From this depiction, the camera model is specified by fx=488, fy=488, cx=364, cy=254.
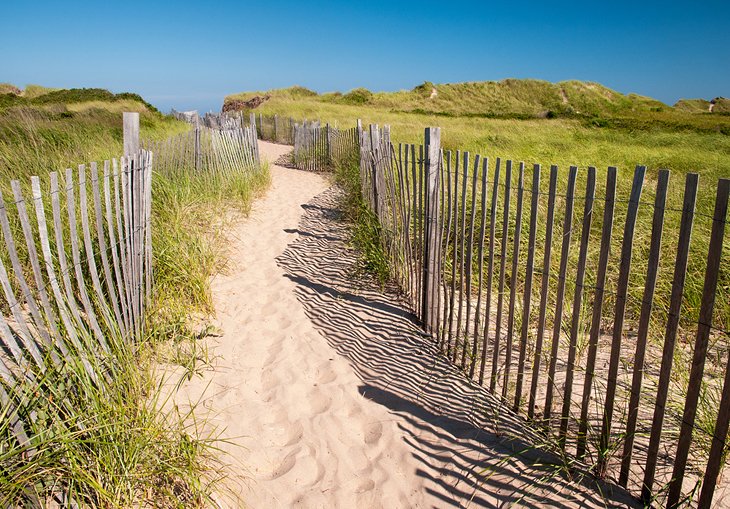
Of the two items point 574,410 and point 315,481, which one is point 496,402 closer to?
point 574,410

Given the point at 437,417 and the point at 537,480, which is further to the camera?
the point at 437,417

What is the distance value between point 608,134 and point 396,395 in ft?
63.5

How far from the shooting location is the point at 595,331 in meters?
2.43

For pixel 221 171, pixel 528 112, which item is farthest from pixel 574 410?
pixel 528 112

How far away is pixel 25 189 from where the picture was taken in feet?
18.5

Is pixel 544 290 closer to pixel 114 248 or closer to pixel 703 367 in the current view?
pixel 703 367

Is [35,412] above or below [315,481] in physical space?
above

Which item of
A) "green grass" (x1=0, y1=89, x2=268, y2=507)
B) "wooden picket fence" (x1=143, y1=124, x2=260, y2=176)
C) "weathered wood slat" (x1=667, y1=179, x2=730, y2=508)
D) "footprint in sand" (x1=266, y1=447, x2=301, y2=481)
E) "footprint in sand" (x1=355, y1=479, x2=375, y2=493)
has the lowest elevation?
"footprint in sand" (x1=355, y1=479, x2=375, y2=493)

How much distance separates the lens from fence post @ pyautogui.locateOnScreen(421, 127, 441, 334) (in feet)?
13.3

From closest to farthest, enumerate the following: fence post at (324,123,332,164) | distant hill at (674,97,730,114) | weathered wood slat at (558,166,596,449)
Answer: weathered wood slat at (558,166,596,449) → fence post at (324,123,332,164) → distant hill at (674,97,730,114)

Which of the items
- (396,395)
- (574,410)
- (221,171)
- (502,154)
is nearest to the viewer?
(574,410)

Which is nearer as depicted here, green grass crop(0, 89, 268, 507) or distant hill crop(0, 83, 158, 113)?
green grass crop(0, 89, 268, 507)

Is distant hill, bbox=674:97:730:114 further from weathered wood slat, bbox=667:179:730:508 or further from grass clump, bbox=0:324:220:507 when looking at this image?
grass clump, bbox=0:324:220:507

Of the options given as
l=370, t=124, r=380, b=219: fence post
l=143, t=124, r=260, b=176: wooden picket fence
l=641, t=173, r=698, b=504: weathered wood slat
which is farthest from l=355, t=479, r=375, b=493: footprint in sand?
l=143, t=124, r=260, b=176: wooden picket fence
